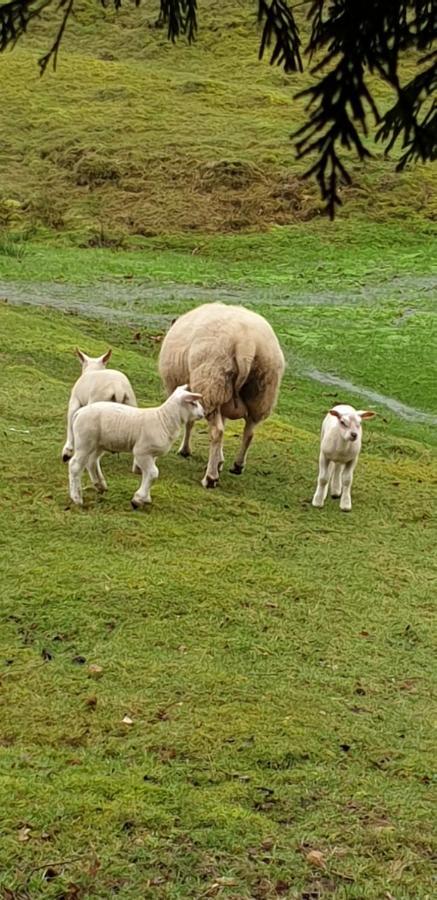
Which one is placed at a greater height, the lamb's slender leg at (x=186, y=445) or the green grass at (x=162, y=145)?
the lamb's slender leg at (x=186, y=445)

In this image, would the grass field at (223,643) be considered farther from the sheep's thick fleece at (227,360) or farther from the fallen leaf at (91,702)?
the sheep's thick fleece at (227,360)

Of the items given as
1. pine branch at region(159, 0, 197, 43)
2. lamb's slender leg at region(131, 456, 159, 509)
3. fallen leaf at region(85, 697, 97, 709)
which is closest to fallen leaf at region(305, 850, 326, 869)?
fallen leaf at region(85, 697, 97, 709)

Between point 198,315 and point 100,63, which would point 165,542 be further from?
point 100,63

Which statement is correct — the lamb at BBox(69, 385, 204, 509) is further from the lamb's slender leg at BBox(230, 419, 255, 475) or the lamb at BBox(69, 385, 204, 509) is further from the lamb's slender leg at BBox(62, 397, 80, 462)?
the lamb's slender leg at BBox(230, 419, 255, 475)

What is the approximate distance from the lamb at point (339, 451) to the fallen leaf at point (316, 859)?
511 centimetres

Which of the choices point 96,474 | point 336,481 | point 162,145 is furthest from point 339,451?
point 162,145

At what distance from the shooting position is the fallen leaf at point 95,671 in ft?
21.1

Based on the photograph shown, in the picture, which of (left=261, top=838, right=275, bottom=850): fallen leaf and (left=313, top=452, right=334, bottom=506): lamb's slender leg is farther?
(left=313, top=452, right=334, bottom=506): lamb's slender leg

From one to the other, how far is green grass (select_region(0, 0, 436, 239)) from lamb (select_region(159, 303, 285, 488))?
1475 cm

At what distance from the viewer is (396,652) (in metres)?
7.20

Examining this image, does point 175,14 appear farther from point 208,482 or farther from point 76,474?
point 208,482

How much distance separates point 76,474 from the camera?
8.84m

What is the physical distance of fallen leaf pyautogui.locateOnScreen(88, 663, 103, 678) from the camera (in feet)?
21.1

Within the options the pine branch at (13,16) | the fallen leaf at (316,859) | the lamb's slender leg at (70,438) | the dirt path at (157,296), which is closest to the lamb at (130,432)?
the lamb's slender leg at (70,438)
